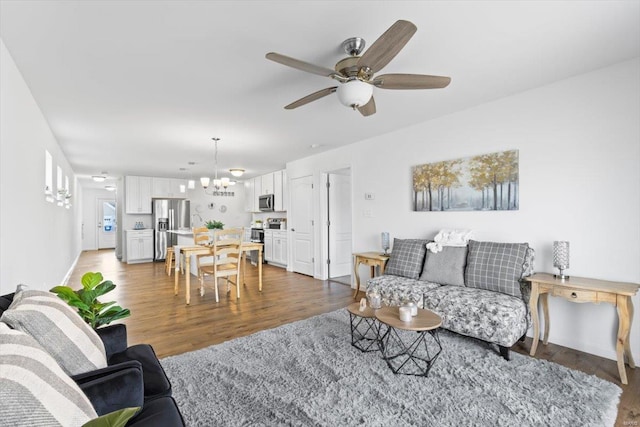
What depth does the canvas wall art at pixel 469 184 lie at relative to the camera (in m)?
3.13

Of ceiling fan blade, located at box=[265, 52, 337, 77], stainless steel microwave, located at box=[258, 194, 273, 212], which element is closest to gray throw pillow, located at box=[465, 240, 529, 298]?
ceiling fan blade, located at box=[265, 52, 337, 77]

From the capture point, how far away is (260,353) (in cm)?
258

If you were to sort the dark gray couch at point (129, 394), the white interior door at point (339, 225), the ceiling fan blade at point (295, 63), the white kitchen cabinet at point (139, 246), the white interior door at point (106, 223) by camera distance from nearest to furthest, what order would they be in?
1. the dark gray couch at point (129, 394)
2. the ceiling fan blade at point (295, 63)
3. the white interior door at point (339, 225)
4. the white kitchen cabinet at point (139, 246)
5. the white interior door at point (106, 223)

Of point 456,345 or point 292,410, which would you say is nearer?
point 292,410

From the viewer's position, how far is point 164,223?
27.7ft

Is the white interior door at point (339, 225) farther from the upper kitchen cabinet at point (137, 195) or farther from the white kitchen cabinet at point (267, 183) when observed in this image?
the upper kitchen cabinet at point (137, 195)

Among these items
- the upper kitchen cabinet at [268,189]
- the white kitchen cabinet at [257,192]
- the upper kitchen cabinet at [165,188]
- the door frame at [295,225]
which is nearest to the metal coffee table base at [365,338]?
the door frame at [295,225]

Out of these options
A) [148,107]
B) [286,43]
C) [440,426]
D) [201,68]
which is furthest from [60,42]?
[440,426]

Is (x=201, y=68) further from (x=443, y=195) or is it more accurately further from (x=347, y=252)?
(x=347, y=252)

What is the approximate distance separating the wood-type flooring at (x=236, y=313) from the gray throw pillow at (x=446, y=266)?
2.57 feet

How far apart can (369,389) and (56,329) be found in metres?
1.78

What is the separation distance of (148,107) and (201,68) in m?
1.21

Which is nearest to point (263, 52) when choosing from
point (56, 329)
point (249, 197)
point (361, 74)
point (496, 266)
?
point (361, 74)

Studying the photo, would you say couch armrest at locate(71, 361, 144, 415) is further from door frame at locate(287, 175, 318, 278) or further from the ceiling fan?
door frame at locate(287, 175, 318, 278)
